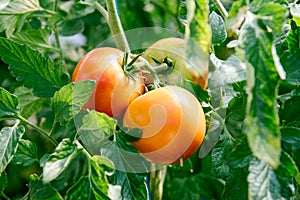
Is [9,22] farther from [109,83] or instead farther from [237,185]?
[237,185]

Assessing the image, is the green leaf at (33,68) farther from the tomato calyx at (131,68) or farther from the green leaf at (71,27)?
the green leaf at (71,27)

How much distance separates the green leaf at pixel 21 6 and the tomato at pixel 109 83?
0.20m

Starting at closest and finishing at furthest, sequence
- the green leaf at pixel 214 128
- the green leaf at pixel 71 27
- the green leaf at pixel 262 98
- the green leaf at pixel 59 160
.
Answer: the green leaf at pixel 262 98
the green leaf at pixel 59 160
the green leaf at pixel 214 128
the green leaf at pixel 71 27

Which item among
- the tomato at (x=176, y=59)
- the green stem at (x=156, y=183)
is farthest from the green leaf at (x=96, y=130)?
the green stem at (x=156, y=183)

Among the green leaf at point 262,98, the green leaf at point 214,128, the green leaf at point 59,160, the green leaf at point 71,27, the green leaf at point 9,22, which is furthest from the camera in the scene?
the green leaf at point 71,27

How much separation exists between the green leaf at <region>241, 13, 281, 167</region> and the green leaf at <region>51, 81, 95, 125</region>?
19 centimetres

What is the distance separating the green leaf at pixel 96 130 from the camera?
0.58 m

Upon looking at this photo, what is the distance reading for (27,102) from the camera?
2.79 feet

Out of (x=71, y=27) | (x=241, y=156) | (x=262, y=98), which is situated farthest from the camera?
(x=71, y=27)

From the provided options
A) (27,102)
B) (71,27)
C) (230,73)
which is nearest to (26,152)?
(27,102)

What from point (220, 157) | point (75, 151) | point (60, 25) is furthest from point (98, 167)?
point (60, 25)

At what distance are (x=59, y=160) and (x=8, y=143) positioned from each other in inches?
3.1

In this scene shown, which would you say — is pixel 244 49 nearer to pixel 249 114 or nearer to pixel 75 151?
pixel 249 114

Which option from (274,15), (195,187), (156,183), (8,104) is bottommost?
(195,187)
